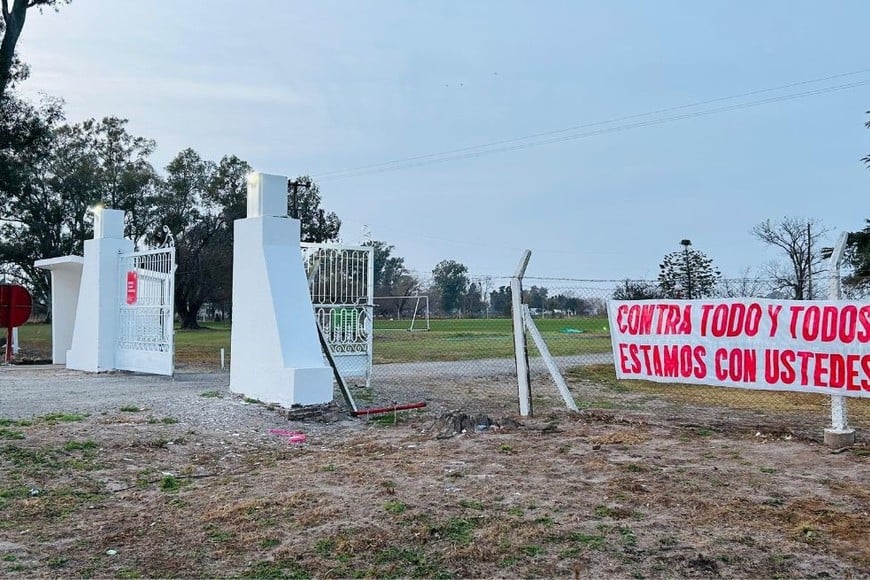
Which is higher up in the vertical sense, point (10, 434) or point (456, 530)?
point (10, 434)

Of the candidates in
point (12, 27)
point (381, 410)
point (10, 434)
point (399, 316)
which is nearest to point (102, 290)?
point (10, 434)

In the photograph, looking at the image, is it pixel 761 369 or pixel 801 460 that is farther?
pixel 761 369

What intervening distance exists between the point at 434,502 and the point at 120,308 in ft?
37.1

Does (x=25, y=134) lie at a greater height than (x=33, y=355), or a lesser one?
greater

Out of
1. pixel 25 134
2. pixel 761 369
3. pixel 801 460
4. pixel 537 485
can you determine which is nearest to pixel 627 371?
pixel 761 369

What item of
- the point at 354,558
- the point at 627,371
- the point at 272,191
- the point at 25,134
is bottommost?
the point at 354,558

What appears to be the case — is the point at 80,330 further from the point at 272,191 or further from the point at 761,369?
the point at 761,369

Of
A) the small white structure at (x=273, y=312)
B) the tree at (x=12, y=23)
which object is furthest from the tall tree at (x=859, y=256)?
the tree at (x=12, y=23)

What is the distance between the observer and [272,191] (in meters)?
9.77

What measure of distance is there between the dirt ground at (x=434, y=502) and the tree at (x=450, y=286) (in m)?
17.4

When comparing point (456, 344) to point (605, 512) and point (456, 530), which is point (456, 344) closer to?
point (605, 512)

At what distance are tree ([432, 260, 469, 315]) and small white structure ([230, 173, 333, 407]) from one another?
14.8m

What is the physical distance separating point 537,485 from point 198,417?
15.6 ft

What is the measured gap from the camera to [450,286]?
48000mm
